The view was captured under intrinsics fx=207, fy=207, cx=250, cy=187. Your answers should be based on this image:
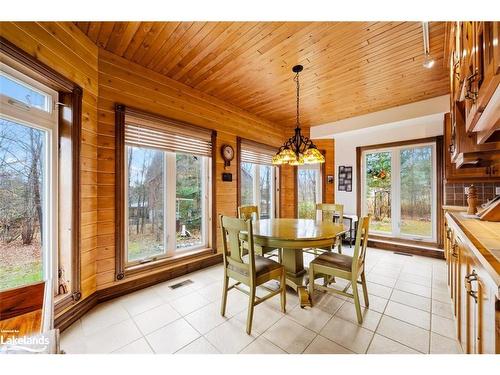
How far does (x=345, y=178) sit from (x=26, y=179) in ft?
16.3

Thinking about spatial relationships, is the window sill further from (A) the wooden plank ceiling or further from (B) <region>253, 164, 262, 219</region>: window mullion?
(A) the wooden plank ceiling

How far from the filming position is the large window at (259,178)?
158 inches

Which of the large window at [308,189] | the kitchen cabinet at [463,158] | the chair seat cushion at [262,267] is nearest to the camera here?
the kitchen cabinet at [463,158]

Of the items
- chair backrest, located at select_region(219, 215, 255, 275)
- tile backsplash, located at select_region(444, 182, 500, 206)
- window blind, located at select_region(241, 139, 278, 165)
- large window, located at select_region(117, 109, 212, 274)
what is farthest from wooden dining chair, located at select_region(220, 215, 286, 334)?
tile backsplash, located at select_region(444, 182, 500, 206)

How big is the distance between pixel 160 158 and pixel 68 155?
1024 mm

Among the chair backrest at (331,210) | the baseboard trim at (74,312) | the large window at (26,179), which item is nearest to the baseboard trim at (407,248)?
the chair backrest at (331,210)

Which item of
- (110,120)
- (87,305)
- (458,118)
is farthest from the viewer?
(110,120)

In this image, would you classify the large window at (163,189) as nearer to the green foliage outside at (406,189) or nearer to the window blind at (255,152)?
the window blind at (255,152)

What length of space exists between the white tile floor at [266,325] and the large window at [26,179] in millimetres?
694

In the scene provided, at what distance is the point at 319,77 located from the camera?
2.82m

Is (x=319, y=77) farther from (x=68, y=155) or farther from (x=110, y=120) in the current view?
(x=68, y=155)
